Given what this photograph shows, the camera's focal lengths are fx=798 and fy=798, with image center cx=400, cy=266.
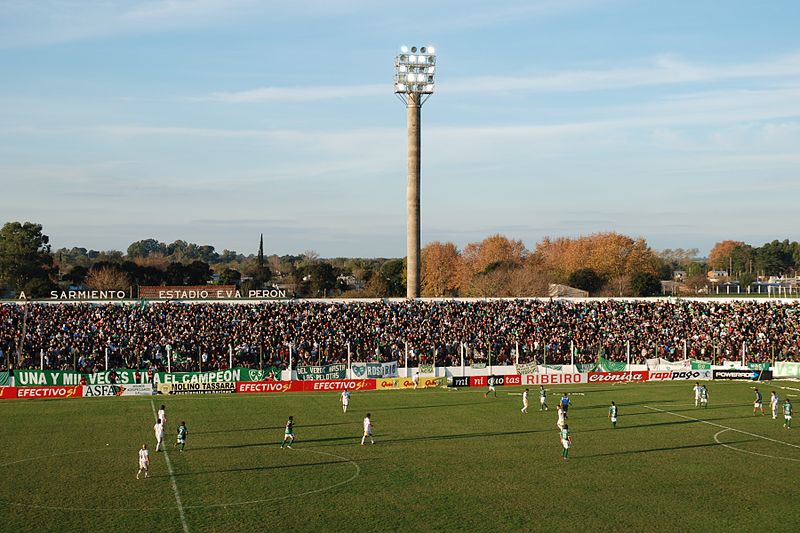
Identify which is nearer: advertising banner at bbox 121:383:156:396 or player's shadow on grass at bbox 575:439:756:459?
player's shadow on grass at bbox 575:439:756:459

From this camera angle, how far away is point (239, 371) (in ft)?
189

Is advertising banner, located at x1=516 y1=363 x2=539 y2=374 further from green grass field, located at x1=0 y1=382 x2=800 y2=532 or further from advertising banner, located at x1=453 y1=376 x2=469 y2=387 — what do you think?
green grass field, located at x1=0 y1=382 x2=800 y2=532

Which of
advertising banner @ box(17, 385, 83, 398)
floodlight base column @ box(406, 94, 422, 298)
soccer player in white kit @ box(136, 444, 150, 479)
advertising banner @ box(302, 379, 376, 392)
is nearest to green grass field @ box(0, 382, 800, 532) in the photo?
soccer player in white kit @ box(136, 444, 150, 479)

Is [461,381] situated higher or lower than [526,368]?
lower

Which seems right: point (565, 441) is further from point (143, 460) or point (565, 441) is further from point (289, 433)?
point (143, 460)

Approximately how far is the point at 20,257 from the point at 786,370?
99.3m

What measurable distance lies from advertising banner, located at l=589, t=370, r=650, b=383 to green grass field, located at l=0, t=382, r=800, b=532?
40.1ft

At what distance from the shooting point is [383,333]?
66938 millimetres

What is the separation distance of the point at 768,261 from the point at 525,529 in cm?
19091

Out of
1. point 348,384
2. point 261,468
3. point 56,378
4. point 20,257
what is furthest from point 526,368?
point 20,257

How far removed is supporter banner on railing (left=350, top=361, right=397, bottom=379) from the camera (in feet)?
197

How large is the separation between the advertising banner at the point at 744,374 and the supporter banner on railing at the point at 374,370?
2664 cm

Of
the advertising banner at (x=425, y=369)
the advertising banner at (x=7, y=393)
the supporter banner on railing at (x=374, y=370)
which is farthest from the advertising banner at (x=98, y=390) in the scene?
the advertising banner at (x=425, y=369)

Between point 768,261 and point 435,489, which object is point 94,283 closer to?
point 435,489
